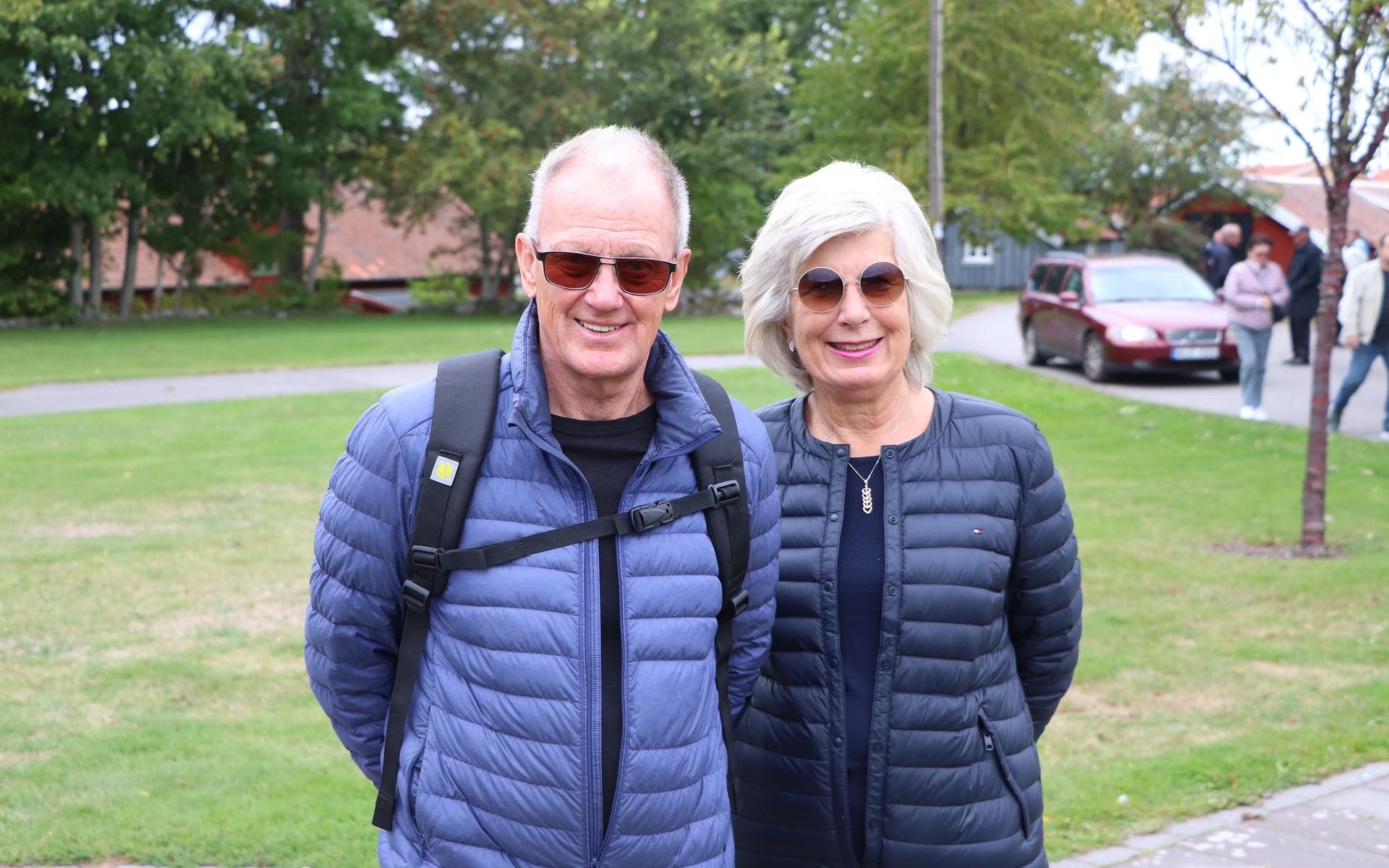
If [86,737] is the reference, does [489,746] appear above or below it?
above

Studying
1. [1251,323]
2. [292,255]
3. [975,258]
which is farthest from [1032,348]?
[975,258]

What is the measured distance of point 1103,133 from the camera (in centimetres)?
4753

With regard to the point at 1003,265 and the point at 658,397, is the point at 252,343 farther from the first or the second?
the point at 1003,265

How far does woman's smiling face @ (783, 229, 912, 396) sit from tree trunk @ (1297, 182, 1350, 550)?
699 centimetres

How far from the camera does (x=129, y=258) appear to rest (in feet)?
124

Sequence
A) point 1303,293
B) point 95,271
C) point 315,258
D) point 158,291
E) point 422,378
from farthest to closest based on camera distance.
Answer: point 315,258
point 158,291
point 95,271
point 1303,293
point 422,378

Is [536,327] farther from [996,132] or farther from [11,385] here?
[996,132]

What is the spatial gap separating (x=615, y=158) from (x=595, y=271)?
191mm

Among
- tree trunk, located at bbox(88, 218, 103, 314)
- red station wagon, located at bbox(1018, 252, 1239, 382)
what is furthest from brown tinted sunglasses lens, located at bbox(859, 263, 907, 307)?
tree trunk, located at bbox(88, 218, 103, 314)

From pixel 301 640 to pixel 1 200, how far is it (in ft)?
103

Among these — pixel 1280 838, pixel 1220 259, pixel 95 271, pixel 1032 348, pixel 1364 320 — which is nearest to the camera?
pixel 1280 838

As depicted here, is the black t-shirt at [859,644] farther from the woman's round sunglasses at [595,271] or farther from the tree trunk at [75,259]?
the tree trunk at [75,259]

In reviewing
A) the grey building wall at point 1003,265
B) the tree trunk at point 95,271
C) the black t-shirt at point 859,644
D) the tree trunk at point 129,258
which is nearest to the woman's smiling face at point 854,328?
the black t-shirt at point 859,644

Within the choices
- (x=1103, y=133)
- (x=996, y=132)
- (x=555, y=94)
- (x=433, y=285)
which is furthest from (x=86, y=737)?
(x=1103, y=133)
